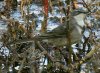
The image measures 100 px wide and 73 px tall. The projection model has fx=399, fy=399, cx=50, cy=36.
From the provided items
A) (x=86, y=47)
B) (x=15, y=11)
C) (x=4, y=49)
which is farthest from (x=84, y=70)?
(x=15, y=11)

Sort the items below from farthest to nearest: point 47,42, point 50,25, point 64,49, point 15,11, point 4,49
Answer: point 15,11 < point 50,25 < point 4,49 < point 64,49 < point 47,42

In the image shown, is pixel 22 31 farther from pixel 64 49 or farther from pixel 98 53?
pixel 98 53

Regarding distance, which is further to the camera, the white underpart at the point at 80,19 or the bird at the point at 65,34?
the white underpart at the point at 80,19

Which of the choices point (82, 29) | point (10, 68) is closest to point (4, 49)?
point (10, 68)

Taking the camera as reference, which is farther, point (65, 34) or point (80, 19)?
point (80, 19)

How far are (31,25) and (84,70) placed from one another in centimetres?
80

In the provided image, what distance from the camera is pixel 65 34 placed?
3.94 metres

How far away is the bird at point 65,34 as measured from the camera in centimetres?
398

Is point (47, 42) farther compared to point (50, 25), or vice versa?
point (50, 25)

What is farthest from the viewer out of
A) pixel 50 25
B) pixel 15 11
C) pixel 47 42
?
pixel 15 11

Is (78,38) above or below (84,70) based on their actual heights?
above

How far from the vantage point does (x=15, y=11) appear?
26.9ft

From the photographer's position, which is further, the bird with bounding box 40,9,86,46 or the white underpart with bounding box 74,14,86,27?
the white underpart with bounding box 74,14,86,27

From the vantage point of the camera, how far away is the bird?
3.98 metres
